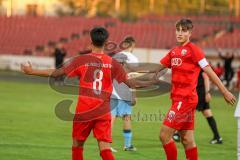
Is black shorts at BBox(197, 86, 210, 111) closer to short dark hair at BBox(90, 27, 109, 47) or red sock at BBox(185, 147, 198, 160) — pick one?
red sock at BBox(185, 147, 198, 160)

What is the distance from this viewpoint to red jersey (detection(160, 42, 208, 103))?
32.2ft

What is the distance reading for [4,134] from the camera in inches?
581

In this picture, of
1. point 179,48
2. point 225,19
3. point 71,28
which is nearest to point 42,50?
point 71,28

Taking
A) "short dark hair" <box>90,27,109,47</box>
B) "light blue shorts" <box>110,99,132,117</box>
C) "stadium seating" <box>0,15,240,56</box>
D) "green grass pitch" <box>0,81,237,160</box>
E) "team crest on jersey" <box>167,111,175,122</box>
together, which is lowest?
"stadium seating" <box>0,15,240,56</box>

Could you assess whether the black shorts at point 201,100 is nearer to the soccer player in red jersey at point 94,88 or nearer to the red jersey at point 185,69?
the red jersey at point 185,69

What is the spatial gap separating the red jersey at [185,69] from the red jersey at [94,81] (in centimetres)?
107

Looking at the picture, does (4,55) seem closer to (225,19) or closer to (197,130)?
(225,19)

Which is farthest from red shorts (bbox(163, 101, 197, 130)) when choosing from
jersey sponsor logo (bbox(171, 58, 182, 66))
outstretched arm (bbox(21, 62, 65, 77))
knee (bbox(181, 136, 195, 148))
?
outstretched arm (bbox(21, 62, 65, 77))

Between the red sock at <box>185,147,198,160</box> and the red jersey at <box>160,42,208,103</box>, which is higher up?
the red jersey at <box>160,42,208,103</box>

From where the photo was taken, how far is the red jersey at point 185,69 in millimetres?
9805

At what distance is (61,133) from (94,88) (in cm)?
657

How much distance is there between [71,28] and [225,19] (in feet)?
35.6


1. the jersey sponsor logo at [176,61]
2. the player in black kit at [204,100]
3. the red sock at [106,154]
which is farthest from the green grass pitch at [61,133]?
the red sock at [106,154]

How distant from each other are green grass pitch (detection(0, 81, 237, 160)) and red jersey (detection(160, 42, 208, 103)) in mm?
2597
